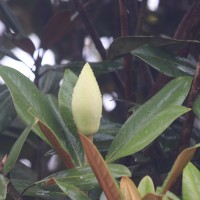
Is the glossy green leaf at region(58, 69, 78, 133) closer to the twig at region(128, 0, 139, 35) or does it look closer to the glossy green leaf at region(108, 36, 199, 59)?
the glossy green leaf at region(108, 36, 199, 59)

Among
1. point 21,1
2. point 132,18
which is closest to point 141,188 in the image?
point 132,18

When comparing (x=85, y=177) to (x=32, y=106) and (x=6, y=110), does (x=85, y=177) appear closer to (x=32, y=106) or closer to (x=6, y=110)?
(x=32, y=106)

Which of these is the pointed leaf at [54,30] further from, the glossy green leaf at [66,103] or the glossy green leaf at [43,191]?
the glossy green leaf at [43,191]

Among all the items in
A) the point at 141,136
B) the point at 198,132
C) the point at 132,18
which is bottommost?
the point at 198,132

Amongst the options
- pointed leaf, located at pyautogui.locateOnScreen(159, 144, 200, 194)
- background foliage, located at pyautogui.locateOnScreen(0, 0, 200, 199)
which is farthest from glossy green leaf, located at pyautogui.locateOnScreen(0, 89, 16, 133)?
pointed leaf, located at pyautogui.locateOnScreen(159, 144, 200, 194)

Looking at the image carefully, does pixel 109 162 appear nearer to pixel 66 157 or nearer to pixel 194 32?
pixel 66 157

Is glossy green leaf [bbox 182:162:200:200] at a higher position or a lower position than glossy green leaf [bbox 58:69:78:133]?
lower
